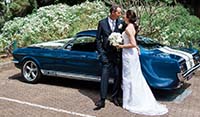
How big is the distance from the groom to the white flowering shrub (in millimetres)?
5304

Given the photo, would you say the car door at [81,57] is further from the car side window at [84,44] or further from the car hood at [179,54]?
the car hood at [179,54]

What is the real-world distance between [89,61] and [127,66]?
3.48ft

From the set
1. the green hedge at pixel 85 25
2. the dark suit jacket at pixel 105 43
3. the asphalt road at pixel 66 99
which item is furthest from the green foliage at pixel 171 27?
the dark suit jacket at pixel 105 43

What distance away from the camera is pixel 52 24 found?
12.1 meters

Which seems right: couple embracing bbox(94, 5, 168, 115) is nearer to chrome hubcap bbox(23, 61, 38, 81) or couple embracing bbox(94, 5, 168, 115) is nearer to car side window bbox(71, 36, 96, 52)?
car side window bbox(71, 36, 96, 52)

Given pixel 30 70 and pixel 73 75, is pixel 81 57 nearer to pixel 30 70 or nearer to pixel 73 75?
pixel 73 75

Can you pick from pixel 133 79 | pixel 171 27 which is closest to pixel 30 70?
pixel 133 79

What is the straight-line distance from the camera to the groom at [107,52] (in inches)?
246

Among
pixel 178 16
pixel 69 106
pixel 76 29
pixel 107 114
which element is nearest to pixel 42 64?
pixel 69 106

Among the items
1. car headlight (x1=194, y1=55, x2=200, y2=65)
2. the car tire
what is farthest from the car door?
car headlight (x1=194, y1=55, x2=200, y2=65)

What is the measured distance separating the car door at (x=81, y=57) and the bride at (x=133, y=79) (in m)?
0.87

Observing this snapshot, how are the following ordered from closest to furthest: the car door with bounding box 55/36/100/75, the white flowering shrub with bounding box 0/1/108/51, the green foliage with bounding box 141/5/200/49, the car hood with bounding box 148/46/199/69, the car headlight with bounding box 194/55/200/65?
the car hood with bounding box 148/46/199/69, the car door with bounding box 55/36/100/75, the car headlight with bounding box 194/55/200/65, the green foliage with bounding box 141/5/200/49, the white flowering shrub with bounding box 0/1/108/51

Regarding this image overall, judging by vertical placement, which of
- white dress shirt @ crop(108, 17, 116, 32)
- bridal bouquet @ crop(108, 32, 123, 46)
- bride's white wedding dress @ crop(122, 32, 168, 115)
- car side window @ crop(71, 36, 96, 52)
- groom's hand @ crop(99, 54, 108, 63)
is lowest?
bride's white wedding dress @ crop(122, 32, 168, 115)

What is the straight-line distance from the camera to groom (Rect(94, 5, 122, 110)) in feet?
20.5
